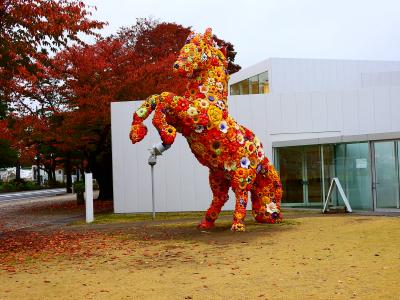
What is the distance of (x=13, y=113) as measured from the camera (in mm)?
21578

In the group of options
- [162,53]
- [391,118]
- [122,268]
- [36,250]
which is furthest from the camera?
[162,53]

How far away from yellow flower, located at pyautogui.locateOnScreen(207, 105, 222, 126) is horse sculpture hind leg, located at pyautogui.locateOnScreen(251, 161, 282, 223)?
6.04ft

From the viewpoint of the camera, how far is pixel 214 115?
10414mm

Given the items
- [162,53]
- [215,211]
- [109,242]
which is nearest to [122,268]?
[109,242]

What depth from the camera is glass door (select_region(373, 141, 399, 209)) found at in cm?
1454

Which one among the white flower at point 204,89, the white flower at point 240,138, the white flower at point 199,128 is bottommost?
the white flower at point 240,138

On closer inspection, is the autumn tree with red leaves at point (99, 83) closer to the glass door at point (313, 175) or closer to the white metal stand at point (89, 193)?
the white metal stand at point (89, 193)

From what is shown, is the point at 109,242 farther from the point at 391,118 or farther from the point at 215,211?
the point at 391,118

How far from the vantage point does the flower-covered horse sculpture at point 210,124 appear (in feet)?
33.0

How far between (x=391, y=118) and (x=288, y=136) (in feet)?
12.0

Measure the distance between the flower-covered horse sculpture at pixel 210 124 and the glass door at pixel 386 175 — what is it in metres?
5.06

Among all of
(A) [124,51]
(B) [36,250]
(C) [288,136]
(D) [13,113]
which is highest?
(A) [124,51]

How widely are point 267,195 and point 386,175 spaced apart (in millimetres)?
4697

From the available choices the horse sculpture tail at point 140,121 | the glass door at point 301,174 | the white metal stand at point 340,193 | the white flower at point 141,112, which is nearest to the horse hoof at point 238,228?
the horse sculpture tail at point 140,121
